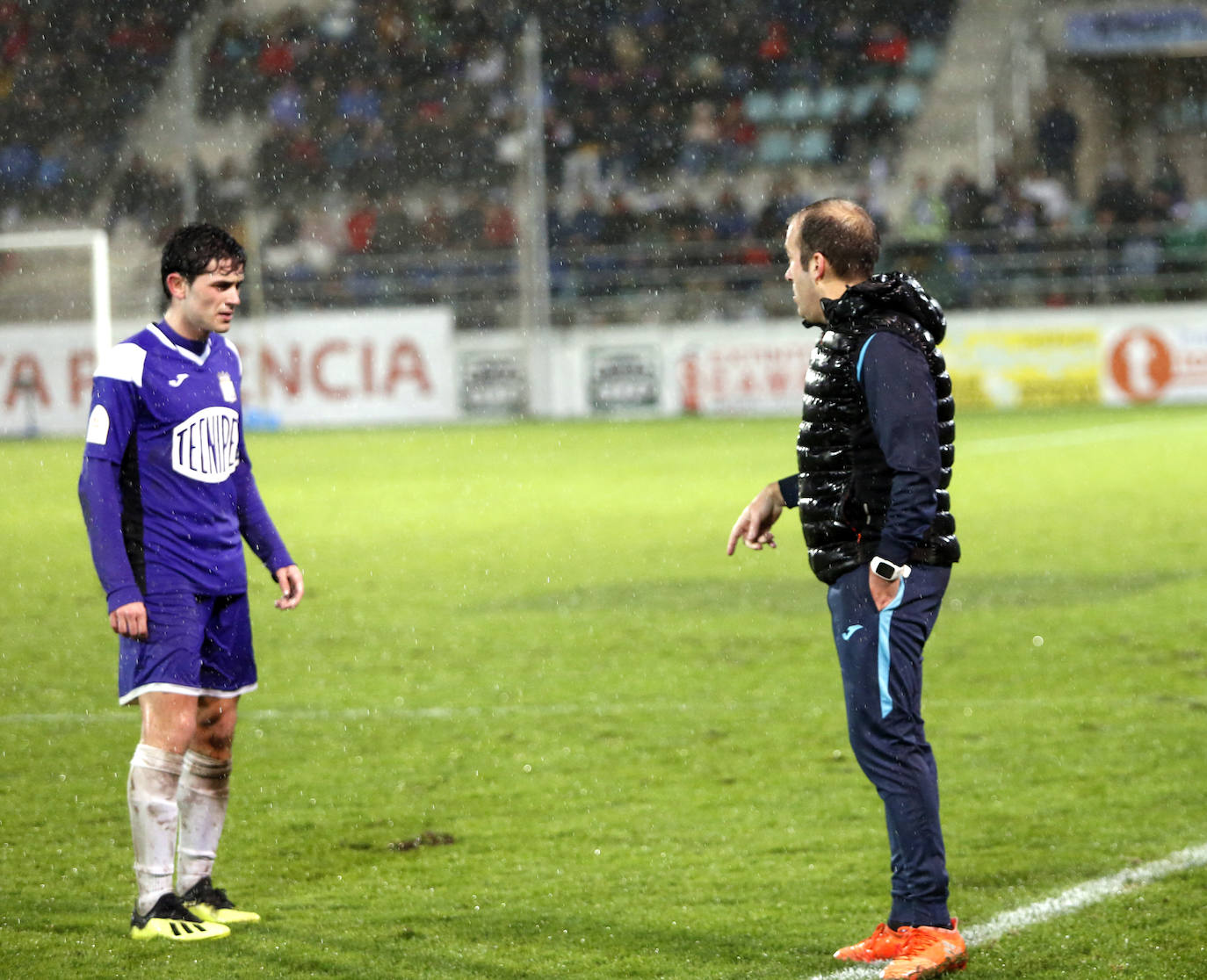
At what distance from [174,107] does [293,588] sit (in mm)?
28449

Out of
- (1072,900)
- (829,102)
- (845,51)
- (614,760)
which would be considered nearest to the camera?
(1072,900)

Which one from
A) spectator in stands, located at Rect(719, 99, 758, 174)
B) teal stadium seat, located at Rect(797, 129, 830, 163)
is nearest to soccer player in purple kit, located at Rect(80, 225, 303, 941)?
spectator in stands, located at Rect(719, 99, 758, 174)

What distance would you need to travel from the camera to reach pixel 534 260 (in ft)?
85.8

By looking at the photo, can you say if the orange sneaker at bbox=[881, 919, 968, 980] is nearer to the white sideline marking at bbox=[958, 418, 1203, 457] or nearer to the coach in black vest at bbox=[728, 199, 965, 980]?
the coach in black vest at bbox=[728, 199, 965, 980]

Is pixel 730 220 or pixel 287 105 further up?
pixel 287 105

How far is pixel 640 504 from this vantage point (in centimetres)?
1531

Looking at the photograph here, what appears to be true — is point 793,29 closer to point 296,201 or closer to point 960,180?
point 960,180

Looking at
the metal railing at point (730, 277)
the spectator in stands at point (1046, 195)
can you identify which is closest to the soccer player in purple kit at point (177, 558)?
the metal railing at point (730, 277)

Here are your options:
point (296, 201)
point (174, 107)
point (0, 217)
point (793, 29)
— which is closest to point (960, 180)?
point (793, 29)

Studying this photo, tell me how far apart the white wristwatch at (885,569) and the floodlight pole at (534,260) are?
22.0m

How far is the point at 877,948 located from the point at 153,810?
67.6 inches

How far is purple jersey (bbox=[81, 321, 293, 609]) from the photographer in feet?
13.6

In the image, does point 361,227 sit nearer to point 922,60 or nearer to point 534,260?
point 534,260

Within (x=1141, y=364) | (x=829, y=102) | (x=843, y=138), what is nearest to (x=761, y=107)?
(x=829, y=102)
